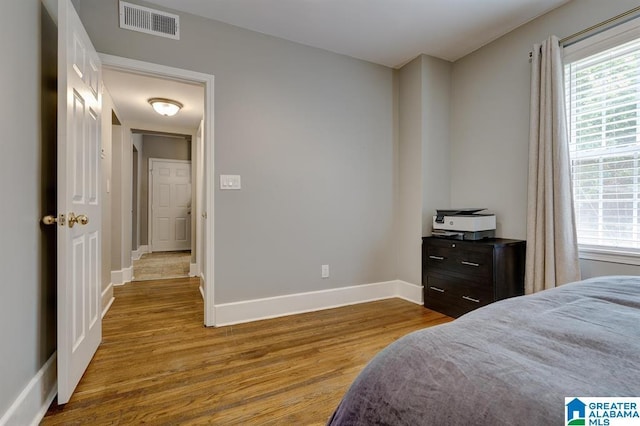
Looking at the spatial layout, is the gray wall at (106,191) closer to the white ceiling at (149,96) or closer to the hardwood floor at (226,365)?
the white ceiling at (149,96)

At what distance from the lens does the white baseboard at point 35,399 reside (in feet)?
3.90

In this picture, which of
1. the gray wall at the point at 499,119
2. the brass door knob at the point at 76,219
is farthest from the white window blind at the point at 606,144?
the brass door knob at the point at 76,219

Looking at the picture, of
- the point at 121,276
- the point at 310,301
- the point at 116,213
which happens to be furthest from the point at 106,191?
the point at 310,301

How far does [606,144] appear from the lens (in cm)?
217

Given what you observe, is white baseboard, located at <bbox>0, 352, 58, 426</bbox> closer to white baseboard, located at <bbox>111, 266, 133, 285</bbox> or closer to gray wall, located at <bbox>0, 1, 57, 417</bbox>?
gray wall, located at <bbox>0, 1, 57, 417</bbox>

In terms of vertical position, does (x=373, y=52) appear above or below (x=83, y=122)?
above

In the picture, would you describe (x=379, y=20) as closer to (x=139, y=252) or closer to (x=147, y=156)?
(x=147, y=156)

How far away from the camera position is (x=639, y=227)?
6.54 ft

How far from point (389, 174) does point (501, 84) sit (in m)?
1.32

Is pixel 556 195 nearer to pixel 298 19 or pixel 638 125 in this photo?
pixel 638 125

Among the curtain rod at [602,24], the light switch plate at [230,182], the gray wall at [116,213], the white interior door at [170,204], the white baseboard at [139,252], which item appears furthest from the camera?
the white interior door at [170,204]

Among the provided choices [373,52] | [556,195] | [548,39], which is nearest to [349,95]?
[373,52]

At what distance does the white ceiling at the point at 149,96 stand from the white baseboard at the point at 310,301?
78.8 inches

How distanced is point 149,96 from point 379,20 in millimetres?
2733
